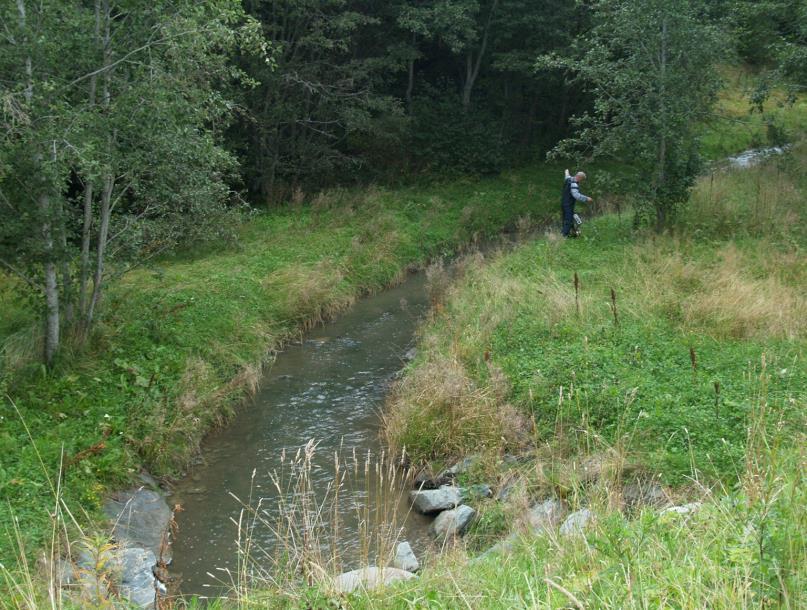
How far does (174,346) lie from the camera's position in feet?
35.8

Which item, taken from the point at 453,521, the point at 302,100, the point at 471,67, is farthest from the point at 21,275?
the point at 471,67

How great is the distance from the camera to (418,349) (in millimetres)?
11992

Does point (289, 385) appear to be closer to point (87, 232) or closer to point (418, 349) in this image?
point (418, 349)

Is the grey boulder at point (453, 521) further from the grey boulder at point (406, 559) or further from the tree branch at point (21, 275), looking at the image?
the tree branch at point (21, 275)

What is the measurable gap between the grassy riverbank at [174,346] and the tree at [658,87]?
19.4 ft

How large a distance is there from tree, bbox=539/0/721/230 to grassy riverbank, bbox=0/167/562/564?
5903 mm

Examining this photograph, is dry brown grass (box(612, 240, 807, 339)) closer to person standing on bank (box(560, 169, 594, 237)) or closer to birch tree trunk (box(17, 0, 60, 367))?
person standing on bank (box(560, 169, 594, 237))

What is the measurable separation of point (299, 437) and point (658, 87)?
996 cm

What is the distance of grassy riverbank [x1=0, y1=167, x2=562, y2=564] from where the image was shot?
7555mm

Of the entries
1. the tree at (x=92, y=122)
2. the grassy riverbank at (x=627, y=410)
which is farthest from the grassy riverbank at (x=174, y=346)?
the grassy riverbank at (x=627, y=410)

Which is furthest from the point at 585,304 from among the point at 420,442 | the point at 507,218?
the point at 507,218

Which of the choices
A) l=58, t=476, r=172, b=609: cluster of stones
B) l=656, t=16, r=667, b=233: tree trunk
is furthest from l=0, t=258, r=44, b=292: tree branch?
l=656, t=16, r=667, b=233: tree trunk

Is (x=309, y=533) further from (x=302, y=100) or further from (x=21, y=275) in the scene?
(x=302, y=100)

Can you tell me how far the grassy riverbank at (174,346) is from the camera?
7.55 metres
